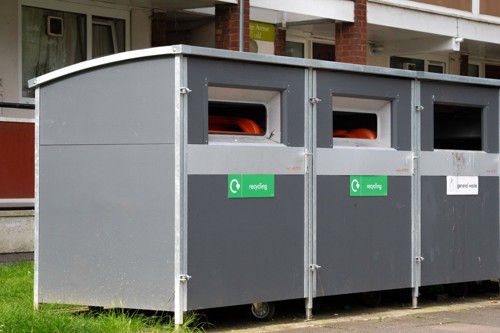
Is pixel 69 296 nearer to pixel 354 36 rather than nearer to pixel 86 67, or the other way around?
Answer: pixel 86 67

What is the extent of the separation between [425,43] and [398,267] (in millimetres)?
12509

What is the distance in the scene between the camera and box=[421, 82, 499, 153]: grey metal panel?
10.1 m

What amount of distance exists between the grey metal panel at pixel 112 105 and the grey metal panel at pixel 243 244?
1.93 feet

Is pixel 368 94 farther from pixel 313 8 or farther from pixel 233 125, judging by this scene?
pixel 313 8

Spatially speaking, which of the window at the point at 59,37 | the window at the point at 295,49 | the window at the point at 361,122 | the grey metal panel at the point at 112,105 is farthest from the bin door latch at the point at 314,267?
the window at the point at 295,49

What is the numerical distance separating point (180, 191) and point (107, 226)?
802 mm

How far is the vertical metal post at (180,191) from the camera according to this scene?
7988 mm

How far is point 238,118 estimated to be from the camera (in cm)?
907

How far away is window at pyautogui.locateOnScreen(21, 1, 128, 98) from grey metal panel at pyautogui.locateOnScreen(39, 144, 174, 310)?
7.83 m

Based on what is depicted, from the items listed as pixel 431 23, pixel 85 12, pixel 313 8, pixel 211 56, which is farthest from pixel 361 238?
pixel 431 23

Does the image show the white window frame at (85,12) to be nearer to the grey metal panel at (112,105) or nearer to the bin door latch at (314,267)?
the grey metal panel at (112,105)

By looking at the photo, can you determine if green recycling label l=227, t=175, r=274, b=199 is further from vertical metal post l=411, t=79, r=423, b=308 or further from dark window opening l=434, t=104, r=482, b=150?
dark window opening l=434, t=104, r=482, b=150

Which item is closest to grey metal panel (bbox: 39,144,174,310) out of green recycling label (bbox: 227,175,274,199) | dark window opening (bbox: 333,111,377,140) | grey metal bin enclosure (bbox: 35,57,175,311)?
grey metal bin enclosure (bbox: 35,57,175,311)

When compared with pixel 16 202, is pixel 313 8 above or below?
above
